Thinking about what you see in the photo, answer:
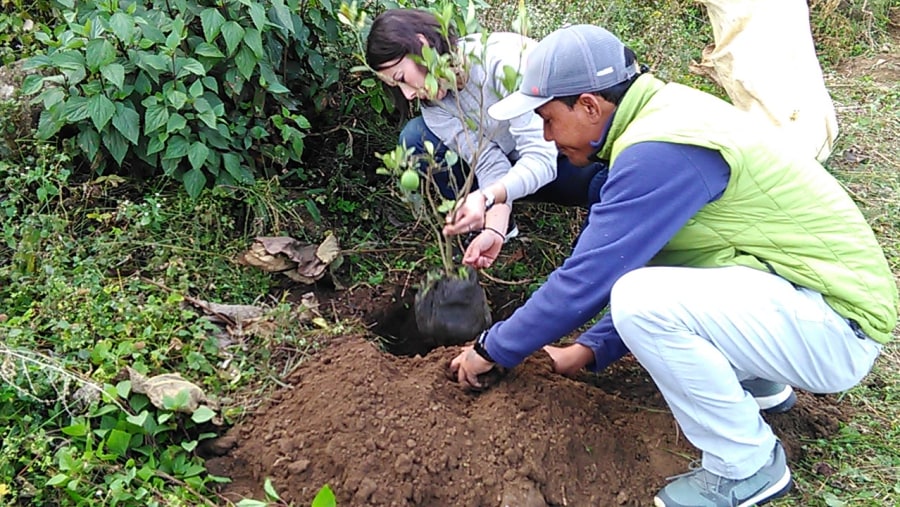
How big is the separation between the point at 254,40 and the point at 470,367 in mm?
1421

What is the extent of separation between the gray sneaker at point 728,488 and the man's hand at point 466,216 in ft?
3.19

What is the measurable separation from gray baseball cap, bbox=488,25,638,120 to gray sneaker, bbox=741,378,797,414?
42.6 inches

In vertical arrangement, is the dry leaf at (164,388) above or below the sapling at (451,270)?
below

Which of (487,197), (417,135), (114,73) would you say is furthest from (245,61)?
(487,197)

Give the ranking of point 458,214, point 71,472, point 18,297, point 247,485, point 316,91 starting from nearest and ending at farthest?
1. point 71,472
2. point 247,485
3. point 458,214
4. point 18,297
5. point 316,91

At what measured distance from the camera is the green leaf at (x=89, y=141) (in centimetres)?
300

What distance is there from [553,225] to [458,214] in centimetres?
105

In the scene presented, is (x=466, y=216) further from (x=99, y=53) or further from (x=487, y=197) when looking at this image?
(x=99, y=53)

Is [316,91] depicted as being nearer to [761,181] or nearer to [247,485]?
[247,485]

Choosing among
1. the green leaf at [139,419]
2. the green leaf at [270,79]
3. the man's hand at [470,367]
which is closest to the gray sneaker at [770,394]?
the man's hand at [470,367]

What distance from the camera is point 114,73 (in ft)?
9.29

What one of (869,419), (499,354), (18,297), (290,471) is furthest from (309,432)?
(869,419)

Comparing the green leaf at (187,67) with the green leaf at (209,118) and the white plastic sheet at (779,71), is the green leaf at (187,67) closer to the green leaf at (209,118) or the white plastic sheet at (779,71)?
the green leaf at (209,118)

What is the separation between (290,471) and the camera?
2.25 meters
